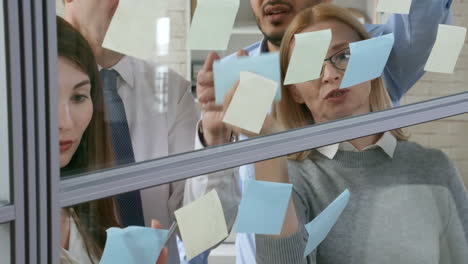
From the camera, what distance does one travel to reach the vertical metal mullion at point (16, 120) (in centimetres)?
86

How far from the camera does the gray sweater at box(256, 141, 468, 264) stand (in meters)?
1.28

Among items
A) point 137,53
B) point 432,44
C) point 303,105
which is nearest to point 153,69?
point 137,53

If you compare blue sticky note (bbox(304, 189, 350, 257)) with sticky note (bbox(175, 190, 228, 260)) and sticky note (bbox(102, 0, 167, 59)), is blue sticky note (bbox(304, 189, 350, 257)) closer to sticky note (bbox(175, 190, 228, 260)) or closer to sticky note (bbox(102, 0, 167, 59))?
sticky note (bbox(175, 190, 228, 260))

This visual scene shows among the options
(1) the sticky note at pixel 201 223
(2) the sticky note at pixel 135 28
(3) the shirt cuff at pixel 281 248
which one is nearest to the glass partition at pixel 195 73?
(2) the sticky note at pixel 135 28

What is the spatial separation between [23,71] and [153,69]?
0.78 ft

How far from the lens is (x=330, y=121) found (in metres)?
Result: 1.23

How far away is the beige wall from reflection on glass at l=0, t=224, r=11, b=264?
79cm

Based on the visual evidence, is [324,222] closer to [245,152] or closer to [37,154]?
[245,152]

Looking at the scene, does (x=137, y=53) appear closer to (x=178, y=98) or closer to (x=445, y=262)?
(x=178, y=98)

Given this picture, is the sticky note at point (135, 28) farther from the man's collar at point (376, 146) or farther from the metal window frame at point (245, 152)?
the man's collar at point (376, 146)

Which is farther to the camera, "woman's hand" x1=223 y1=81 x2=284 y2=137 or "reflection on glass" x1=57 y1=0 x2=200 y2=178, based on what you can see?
"woman's hand" x1=223 y1=81 x2=284 y2=137

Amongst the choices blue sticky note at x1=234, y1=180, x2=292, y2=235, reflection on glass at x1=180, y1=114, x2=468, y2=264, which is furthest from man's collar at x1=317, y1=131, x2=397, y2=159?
blue sticky note at x1=234, y1=180, x2=292, y2=235

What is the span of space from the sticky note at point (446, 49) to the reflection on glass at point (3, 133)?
87 centimetres

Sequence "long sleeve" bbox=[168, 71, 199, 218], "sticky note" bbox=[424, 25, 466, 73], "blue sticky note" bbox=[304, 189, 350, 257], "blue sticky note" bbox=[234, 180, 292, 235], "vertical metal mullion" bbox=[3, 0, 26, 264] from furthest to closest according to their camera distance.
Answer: "sticky note" bbox=[424, 25, 466, 73]
"blue sticky note" bbox=[304, 189, 350, 257]
"blue sticky note" bbox=[234, 180, 292, 235]
"long sleeve" bbox=[168, 71, 199, 218]
"vertical metal mullion" bbox=[3, 0, 26, 264]
